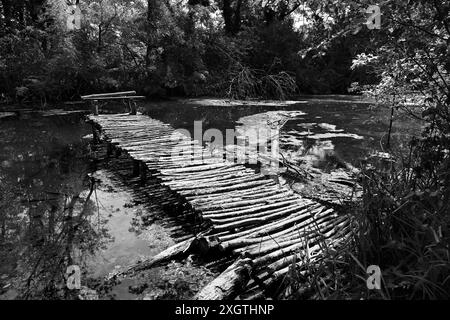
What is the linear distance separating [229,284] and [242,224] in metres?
1.24

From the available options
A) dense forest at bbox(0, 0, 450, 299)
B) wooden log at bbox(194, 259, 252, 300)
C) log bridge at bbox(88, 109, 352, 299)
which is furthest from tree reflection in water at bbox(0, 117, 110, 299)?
dense forest at bbox(0, 0, 450, 299)

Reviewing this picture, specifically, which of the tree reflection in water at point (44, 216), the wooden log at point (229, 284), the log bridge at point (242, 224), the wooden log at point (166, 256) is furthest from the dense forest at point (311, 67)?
the tree reflection in water at point (44, 216)

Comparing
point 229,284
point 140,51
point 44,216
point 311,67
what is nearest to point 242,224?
point 229,284

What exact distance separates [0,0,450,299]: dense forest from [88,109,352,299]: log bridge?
0.52 meters

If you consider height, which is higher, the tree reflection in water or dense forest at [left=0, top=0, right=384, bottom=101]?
dense forest at [left=0, top=0, right=384, bottom=101]

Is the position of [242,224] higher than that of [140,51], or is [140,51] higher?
[140,51]

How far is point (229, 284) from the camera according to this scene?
134 inches

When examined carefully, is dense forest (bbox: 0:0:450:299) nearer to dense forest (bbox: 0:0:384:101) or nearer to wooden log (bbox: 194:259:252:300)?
dense forest (bbox: 0:0:384:101)

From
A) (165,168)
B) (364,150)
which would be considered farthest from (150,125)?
(364,150)

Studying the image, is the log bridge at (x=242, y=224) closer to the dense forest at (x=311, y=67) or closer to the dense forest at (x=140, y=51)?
the dense forest at (x=311, y=67)

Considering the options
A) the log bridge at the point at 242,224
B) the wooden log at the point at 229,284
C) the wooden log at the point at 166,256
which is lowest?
the wooden log at the point at 166,256

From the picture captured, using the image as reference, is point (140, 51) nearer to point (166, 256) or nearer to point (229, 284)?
point (166, 256)

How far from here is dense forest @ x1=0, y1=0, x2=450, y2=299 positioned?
122 inches

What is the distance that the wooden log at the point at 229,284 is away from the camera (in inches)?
129
